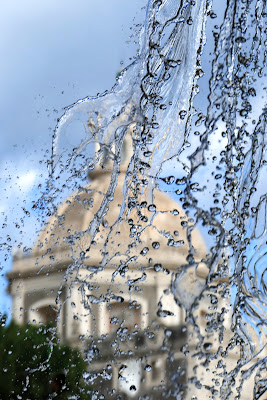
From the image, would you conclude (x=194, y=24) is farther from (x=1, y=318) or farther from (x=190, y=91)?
(x=1, y=318)

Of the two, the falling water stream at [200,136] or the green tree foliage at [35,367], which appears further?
the green tree foliage at [35,367]

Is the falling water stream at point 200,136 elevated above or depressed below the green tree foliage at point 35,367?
below

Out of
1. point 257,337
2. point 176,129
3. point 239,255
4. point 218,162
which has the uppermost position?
point 176,129

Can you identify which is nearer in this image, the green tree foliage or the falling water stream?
the falling water stream

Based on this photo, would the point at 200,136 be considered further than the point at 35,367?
No

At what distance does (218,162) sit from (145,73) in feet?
1.57

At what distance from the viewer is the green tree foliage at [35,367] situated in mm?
6234

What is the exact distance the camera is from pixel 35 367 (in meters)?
6.86

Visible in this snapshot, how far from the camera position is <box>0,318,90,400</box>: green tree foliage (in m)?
6.23

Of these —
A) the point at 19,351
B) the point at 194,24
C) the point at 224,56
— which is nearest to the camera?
the point at 224,56

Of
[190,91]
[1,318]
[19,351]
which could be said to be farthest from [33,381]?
[190,91]

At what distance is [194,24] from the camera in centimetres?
212

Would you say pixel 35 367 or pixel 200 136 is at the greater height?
pixel 35 367

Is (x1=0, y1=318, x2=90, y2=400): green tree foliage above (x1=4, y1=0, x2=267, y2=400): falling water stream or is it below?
above
